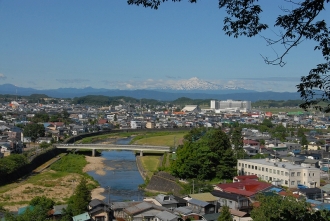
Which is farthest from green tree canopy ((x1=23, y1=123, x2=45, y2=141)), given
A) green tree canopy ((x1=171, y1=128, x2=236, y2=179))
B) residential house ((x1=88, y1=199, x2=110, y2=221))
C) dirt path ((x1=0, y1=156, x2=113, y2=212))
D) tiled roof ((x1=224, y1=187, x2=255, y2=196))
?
residential house ((x1=88, y1=199, x2=110, y2=221))

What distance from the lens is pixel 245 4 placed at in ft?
9.09

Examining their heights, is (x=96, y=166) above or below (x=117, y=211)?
below

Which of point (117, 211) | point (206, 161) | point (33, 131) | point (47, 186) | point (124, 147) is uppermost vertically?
point (206, 161)

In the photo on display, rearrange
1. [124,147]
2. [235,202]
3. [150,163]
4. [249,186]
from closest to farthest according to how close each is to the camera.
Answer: [235,202]
[249,186]
[150,163]
[124,147]

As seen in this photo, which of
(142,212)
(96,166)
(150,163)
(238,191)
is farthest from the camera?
(150,163)

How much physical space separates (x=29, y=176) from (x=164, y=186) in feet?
16.5

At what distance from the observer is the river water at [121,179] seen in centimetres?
1150

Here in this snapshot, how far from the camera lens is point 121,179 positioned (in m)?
14.4

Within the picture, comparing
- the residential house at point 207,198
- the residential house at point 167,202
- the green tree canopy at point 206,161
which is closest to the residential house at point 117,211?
the residential house at point 167,202

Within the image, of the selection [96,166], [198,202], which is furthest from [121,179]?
[198,202]

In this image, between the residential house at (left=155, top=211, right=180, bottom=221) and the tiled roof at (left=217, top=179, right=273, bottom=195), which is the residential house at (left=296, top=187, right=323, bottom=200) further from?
the residential house at (left=155, top=211, right=180, bottom=221)

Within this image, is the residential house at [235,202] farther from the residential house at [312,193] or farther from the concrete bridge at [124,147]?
the concrete bridge at [124,147]

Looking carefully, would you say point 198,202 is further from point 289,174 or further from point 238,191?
point 289,174

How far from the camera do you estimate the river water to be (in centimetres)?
1150
